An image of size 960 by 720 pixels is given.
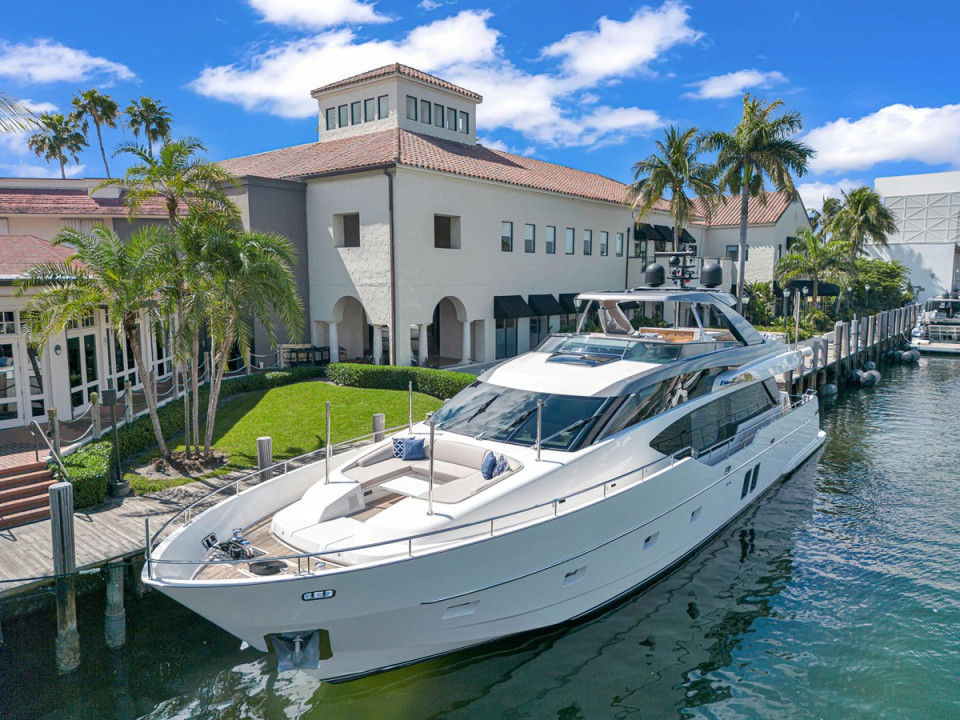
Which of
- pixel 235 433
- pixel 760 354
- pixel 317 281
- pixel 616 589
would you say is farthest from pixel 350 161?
pixel 616 589

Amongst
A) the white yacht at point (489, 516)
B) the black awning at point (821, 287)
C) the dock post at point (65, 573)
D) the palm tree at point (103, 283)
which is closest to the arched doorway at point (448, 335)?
the palm tree at point (103, 283)

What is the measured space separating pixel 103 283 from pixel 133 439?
384 cm

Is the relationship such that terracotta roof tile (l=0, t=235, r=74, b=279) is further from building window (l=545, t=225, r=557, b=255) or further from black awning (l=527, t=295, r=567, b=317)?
building window (l=545, t=225, r=557, b=255)

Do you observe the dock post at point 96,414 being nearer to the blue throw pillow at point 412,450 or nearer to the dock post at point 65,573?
the dock post at point 65,573

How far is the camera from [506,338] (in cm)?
2797

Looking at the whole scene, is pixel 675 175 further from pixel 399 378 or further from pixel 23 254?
pixel 23 254

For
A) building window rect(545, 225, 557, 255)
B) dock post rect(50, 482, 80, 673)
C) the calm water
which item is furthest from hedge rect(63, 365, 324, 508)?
building window rect(545, 225, 557, 255)

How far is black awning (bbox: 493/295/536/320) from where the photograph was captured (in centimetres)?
2647

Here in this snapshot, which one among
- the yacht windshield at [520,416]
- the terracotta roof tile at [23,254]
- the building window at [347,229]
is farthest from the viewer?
the building window at [347,229]

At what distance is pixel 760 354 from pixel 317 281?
1654 cm

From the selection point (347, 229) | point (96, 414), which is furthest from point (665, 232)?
point (96, 414)

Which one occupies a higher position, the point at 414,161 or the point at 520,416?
the point at 414,161

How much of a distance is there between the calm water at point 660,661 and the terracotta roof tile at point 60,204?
58.9 feet

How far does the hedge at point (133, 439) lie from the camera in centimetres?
1219
